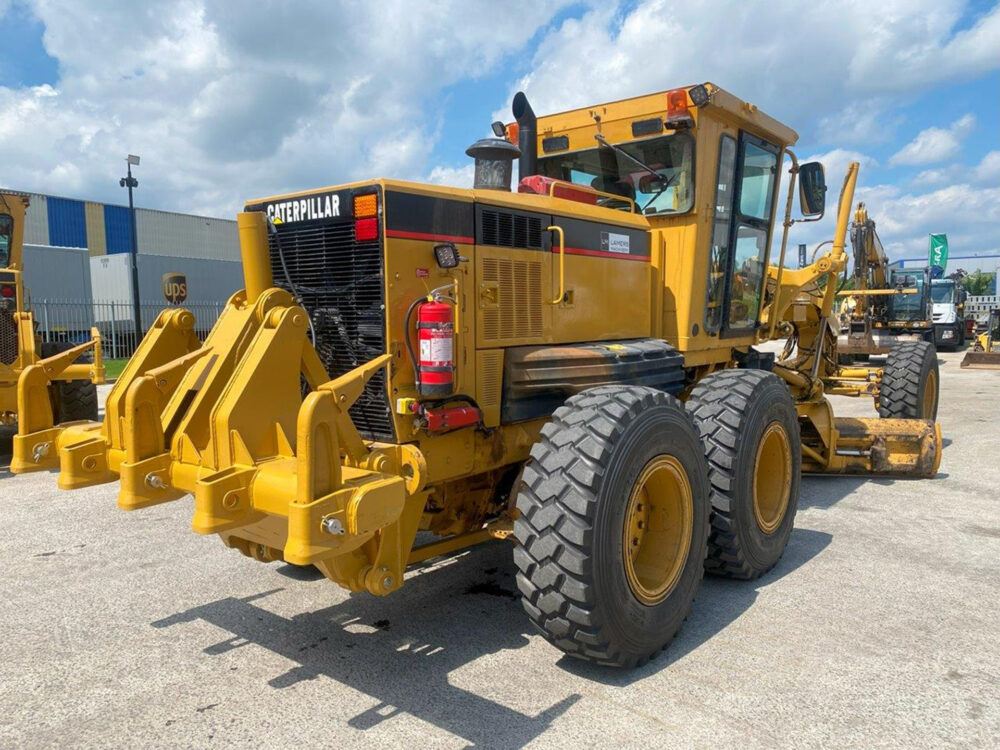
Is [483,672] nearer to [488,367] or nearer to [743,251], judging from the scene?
[488,367]

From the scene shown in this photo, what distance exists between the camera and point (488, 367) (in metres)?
3.94

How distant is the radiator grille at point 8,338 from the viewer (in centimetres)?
885

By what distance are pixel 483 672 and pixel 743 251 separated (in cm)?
383

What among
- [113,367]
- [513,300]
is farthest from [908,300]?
[513,300]

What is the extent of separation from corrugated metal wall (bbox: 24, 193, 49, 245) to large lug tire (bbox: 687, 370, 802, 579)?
125ft

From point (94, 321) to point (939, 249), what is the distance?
36.2 meters

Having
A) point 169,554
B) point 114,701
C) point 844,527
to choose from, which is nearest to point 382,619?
point 114,701

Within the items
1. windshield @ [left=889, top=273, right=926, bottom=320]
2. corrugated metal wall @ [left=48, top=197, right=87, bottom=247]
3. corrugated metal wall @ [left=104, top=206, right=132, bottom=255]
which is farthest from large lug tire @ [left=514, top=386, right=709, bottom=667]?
corrugated metal wall @ [left=104, top=206, right=132, bottom=255]

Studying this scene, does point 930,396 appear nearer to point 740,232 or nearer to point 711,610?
point 740,232

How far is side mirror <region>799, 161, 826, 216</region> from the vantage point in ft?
19.6

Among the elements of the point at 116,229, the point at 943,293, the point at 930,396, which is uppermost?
the point at 116,229

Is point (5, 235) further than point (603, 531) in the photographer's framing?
Yes

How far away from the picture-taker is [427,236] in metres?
3.63

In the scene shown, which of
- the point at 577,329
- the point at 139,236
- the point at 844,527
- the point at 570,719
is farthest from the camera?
the point at 139,236
